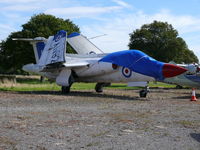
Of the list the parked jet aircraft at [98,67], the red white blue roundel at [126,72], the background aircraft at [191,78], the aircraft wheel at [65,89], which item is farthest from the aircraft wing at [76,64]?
the background aircraft at [191,78]

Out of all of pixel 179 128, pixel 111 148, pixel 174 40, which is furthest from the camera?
pixel 174 40

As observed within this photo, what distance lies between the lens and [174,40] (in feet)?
214

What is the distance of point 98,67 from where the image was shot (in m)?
18.4

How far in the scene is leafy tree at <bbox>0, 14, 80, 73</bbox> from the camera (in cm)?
4953

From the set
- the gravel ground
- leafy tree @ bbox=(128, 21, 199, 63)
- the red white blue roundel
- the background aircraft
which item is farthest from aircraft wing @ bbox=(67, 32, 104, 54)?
leafy tree @ bbox=(128, 21, 199, 63)

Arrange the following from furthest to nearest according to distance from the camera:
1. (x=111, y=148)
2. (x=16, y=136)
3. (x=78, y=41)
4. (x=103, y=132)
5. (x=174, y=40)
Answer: (x=174, y=40)
(x=78, y=41)
(x=103, y=132)
(x=16, y=136)
(x=111, y=148)

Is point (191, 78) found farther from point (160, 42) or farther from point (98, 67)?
point (160, 42)

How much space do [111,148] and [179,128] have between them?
250 cm

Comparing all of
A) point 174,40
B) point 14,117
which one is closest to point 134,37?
→ point 174,40

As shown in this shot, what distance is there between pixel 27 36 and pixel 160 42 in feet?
92.6

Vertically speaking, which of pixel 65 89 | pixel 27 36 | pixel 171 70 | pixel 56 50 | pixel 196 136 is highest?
pixel 27 36

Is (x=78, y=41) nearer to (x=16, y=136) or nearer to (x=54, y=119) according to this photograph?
(x=54, y=119)

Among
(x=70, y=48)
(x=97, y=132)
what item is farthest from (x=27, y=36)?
(x=97, y=132)

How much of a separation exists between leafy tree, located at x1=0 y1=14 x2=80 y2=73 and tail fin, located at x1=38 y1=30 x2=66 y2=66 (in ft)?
98.8
